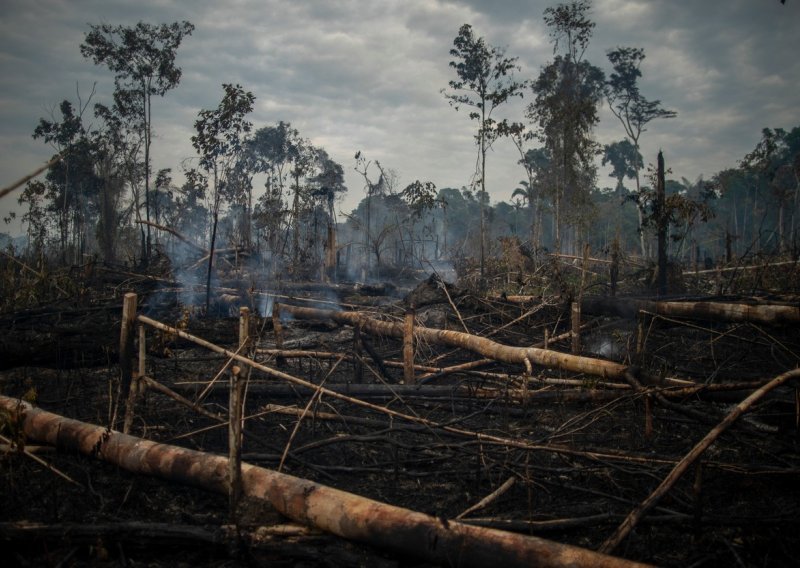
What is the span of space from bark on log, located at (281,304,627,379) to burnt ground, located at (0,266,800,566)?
10.1 inches

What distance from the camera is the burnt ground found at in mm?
3119

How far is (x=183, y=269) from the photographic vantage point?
52.9ft

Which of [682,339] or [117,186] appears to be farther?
[117,186]

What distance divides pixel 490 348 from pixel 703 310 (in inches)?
138

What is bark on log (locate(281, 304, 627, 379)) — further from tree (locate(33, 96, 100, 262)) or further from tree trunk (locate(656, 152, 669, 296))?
tree (locate(33, 96, 100, 262))

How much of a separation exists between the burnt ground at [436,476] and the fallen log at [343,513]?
149 mm

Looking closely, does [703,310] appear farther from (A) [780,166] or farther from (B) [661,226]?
(A) [780,166]

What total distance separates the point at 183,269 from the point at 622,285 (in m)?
14.4

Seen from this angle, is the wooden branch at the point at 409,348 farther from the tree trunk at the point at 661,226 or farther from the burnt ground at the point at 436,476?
the tree trunk at the point at 661,226

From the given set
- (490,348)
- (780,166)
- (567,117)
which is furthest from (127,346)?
(780,166)

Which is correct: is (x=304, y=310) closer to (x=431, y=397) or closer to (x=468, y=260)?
(x=431, y=397)

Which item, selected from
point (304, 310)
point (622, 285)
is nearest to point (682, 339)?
point (622, 285)

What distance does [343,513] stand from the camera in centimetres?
315

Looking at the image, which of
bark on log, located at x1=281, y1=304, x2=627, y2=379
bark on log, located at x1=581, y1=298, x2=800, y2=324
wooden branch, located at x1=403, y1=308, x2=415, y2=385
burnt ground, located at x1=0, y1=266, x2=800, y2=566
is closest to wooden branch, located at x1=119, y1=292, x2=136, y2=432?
burnt ground, located at x1=0, y1=266, x2=800, y2=566
